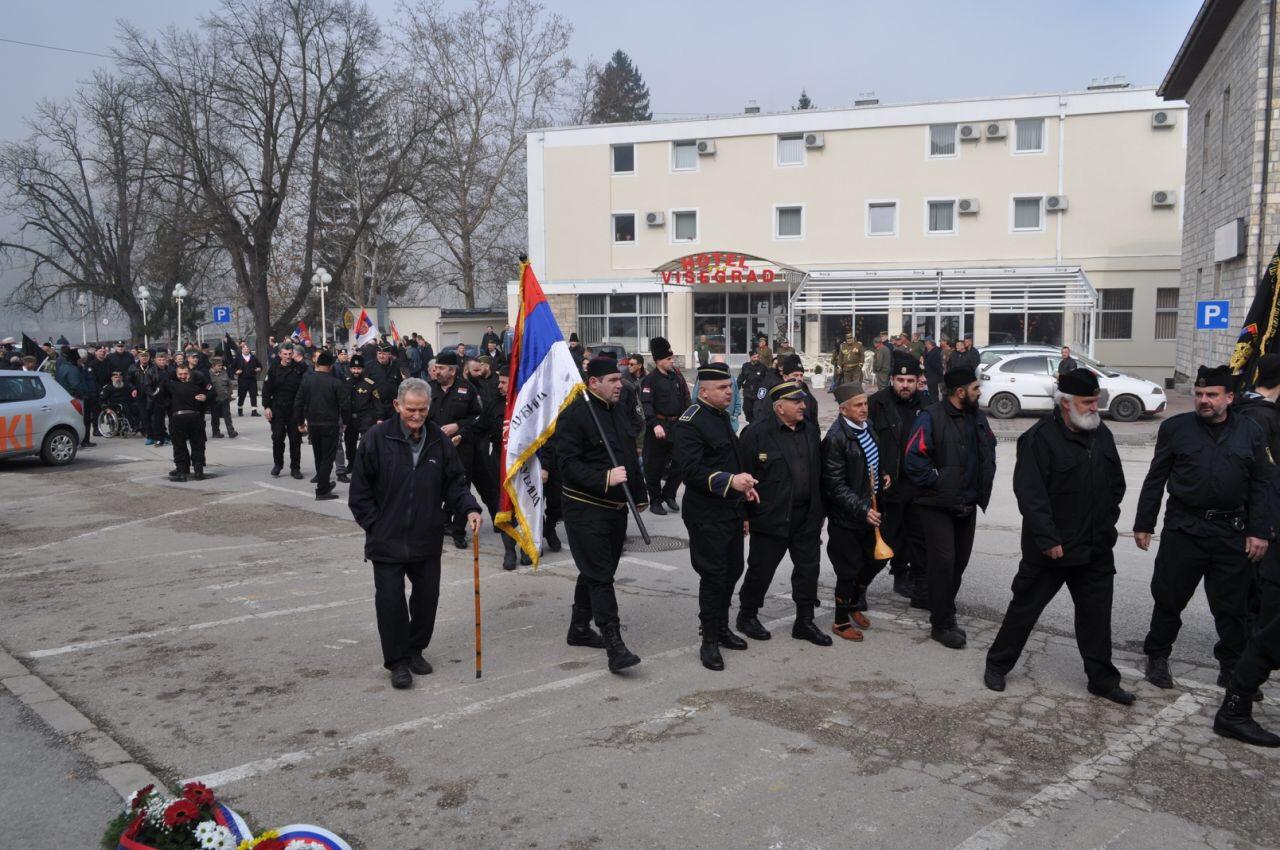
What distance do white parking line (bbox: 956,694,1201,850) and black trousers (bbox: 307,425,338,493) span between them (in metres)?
10.3

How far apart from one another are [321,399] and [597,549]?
7818mm

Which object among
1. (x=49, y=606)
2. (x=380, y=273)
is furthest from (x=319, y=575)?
(x=380, y=273)

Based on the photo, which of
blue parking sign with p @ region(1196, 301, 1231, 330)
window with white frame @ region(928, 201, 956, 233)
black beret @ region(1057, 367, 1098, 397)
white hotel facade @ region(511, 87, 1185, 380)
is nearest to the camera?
black beret @ region(1057, 367, 1098, 397)

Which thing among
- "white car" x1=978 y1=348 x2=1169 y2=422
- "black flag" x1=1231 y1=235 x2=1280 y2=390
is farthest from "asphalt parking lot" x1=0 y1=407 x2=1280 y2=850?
"white car" x1=978 y1=348 x2=1169 y2=422

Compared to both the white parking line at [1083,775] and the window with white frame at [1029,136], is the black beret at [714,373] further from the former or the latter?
the window with white frame at [1029,136]

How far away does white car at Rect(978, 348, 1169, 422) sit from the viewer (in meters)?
21.2

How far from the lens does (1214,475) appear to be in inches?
225

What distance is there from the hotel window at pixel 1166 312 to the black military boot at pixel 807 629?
34.3m

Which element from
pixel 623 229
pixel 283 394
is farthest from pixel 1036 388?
pixel 623 229

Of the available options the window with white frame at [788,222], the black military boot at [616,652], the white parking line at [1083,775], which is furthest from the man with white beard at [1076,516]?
the window with white frame at [788,222]

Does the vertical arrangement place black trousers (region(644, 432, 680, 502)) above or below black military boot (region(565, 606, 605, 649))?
above

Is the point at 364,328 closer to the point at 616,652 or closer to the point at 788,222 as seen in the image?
the point at 616,652

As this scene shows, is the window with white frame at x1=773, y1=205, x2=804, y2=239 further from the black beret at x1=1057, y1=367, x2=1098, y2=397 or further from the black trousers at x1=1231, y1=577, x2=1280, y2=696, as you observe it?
the black trousers at x1=1231, y1=577, x2=1280, y2=696

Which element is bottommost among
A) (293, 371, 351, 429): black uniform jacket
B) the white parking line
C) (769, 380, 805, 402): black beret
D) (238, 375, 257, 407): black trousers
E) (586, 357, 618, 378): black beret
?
the white parking line
